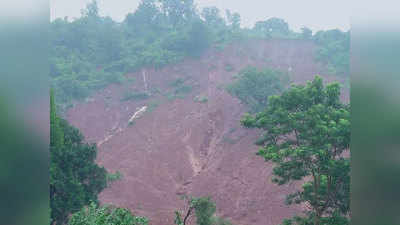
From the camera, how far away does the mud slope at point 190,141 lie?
16641 mm

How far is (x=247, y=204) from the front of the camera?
16.1 m

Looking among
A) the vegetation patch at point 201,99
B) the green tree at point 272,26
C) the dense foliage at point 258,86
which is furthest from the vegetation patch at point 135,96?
the green tree at point 272,26

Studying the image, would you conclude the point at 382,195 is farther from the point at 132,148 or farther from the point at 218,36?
the point at 218,36

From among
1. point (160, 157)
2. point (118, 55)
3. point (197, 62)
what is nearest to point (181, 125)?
point (160, 157)

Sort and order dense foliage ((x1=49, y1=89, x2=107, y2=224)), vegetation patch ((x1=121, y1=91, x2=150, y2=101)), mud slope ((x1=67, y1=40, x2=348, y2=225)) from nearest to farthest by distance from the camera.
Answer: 1. dense foliage ((x1=49, y1=89, x2=107, y2=224))
2. mud slope ((x1=67, y1=40, x2=348, y2=225))
3. vegetation patch ((x1=121, y1=91, x2=150, y2=101))

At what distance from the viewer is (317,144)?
7.88 metres

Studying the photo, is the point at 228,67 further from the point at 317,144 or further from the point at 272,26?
the point at 317,144

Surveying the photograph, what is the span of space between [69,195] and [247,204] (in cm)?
883

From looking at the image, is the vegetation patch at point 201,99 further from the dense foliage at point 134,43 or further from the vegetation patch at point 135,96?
the dense foliage at point 134,43

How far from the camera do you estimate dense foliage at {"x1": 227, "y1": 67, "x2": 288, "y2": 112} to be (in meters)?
21.0

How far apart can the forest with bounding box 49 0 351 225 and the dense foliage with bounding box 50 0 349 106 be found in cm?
10

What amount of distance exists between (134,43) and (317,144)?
2890 cm

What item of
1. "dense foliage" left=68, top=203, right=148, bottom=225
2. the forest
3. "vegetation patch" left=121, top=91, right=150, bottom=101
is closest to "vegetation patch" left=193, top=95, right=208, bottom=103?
the forest

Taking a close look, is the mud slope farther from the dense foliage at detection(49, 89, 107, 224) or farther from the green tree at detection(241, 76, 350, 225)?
the green tree at detection(241, 76, 350, 225)
